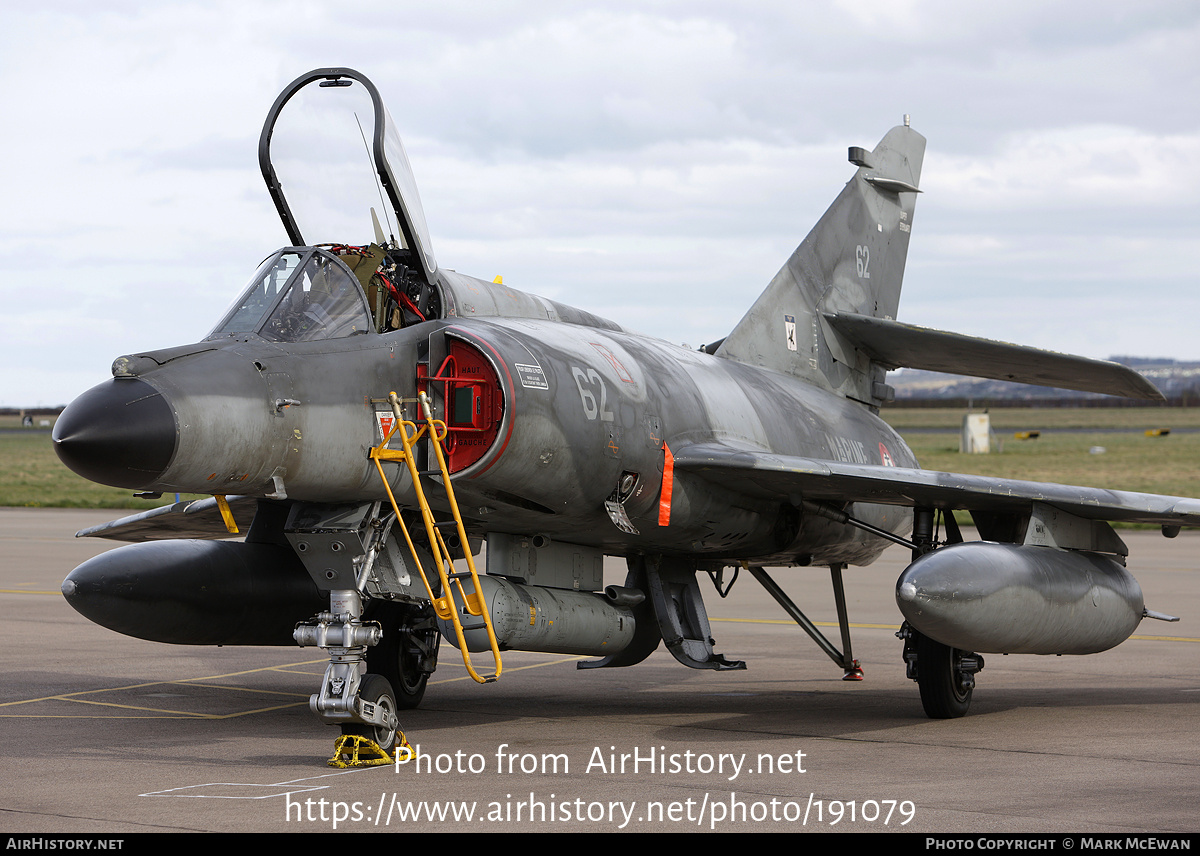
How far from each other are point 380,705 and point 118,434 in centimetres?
221

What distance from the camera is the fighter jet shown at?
25.2 ft

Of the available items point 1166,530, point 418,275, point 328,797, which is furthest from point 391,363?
point 1166,530

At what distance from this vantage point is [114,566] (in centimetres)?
974

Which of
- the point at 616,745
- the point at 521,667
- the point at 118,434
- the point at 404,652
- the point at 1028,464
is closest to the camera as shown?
the point at 118,434

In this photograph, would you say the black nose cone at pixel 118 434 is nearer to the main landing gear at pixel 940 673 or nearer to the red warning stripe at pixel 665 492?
the red warning stripe at pixel 665 492

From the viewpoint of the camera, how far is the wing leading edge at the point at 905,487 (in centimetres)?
958

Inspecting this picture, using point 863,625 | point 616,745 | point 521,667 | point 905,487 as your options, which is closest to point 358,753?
point 616,745

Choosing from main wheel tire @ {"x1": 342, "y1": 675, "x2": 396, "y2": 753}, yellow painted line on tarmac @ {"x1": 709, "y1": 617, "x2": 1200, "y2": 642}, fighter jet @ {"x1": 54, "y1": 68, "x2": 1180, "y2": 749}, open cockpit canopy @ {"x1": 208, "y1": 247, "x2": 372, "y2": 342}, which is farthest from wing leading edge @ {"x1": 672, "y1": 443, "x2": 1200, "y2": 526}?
yellow painted line on tarmac @ {"x1": 709, "y1": 617, "x2": 1200, "y2": 642}

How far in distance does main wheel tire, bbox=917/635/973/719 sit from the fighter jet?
0.02m

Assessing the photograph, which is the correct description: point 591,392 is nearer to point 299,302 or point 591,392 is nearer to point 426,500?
point 426,500

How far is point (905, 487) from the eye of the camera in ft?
31.7

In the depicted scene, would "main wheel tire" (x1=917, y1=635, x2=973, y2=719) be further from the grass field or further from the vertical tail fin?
the grass field

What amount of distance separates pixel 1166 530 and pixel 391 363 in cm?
678
